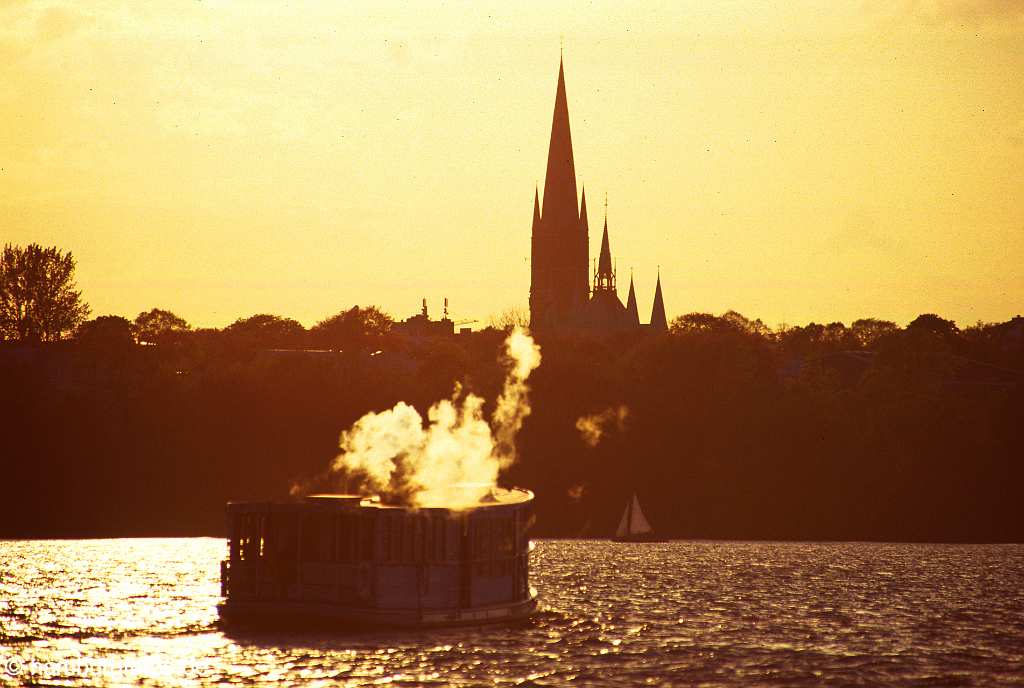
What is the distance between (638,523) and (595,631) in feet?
200

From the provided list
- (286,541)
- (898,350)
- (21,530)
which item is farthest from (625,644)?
(898,350)

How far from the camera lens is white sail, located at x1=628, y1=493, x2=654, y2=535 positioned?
150 meters

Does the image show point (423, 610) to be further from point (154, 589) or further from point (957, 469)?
point (957, 469)

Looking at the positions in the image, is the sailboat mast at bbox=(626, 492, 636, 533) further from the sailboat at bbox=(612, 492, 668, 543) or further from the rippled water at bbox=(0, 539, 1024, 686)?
the rippled water at bbox=(0, 539, 1024, 686)

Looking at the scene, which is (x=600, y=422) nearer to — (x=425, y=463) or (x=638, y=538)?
(x=638, y=538)

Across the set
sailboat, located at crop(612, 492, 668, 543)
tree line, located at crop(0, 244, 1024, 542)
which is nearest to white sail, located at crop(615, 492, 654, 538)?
sailboat, located at crop(612, 492, 668, 543)

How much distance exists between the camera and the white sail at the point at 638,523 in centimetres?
14975

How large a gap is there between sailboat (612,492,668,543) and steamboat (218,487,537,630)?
62.5 m

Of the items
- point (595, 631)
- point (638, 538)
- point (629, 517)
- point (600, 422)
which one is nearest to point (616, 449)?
point (600, 422)

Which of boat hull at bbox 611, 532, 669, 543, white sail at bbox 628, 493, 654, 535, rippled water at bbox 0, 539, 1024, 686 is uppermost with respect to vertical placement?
white sail at bbox 628, 493, 654, 535

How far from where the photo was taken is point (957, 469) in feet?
541

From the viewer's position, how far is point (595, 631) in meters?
89.9

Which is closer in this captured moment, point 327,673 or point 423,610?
point 327,673

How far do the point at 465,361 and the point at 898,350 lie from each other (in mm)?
47320
